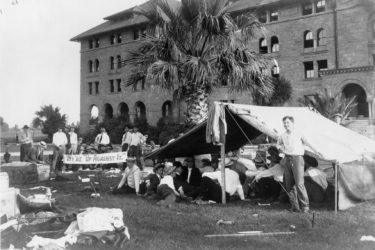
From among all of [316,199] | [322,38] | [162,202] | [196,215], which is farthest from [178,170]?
[322,38]

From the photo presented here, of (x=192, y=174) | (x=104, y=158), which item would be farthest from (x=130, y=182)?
(x=192, y=174)

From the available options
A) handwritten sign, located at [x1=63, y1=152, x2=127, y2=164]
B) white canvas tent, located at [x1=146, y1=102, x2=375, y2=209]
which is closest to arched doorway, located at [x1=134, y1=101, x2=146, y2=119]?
white canvas tent, located at [x1=146, y1=102, x2=375, y2=209]

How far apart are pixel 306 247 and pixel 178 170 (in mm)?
4602

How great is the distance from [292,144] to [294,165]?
1.20ft

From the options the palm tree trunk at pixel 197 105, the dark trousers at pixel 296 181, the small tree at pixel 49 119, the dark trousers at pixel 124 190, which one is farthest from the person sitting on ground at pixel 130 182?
the small tree at pixel 49 119

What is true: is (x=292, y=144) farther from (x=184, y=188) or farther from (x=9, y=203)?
(x=9, y=203)

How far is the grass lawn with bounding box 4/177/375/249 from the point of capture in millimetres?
5863

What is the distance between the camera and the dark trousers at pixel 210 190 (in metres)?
9.39

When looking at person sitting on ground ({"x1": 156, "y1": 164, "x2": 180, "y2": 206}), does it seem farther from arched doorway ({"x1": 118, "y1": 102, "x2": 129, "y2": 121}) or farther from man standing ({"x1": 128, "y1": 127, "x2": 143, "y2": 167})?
arched doorway ({"x1": 118, "y1": 102, "x2": 129, "y2": 121})

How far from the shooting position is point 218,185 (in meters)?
9.44

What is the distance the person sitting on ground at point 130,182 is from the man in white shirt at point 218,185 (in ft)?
5.32

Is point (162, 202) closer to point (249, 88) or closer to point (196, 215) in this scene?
point (196, 215)

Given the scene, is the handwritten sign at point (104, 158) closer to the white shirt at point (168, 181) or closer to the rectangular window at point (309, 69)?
the white shirt at point (168, 181)

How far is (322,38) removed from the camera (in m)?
33.5
